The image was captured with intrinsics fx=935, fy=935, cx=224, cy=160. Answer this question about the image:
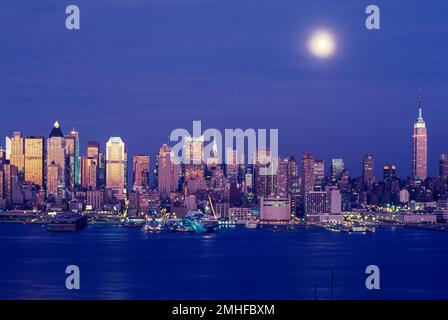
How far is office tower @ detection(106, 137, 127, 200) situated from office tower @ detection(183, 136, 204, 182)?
1772 millimetres

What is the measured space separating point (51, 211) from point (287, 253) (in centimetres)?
1482

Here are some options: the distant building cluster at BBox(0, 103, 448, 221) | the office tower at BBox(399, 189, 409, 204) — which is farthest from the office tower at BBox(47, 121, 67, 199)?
the office tower at BBox(399, 189, 409, 204)

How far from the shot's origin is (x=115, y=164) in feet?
85.9

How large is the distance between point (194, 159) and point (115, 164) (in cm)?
682

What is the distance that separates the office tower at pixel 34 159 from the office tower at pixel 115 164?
1.87 m

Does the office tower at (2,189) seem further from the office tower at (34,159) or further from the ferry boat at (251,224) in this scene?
the ferry boat at (251,224)

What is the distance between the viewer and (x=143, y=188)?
103ft

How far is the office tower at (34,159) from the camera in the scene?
25.6 m

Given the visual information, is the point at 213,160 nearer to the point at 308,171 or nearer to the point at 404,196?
the point at 308,171

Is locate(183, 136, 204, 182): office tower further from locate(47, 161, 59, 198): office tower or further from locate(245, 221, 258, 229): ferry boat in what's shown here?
locate(245, 221, 258, 229): ferry boat

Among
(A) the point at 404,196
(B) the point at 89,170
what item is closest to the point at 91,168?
(B) the point at 89,170

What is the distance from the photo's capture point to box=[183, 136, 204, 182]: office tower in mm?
17516
